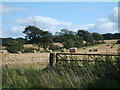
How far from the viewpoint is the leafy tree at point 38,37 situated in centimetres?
8121

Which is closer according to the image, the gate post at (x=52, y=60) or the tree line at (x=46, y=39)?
the gate post at (x=52, y=60)

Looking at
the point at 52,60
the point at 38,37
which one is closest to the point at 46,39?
the point at 38,37

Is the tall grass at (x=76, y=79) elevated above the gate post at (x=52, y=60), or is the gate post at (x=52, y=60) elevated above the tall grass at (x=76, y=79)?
the gate post at (x=52, y=60)

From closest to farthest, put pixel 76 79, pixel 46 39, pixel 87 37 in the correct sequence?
1. pixel 76 79
2. pixel 46 39
3. pixel 87 37

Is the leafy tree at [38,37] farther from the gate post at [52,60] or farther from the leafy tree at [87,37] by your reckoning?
the gate post at [52,60]

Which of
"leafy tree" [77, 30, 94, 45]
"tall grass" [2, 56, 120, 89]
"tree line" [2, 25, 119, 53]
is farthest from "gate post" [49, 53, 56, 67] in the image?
"leafy tree" [77, 30, 94, 45]

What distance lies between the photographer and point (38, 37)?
8412 centimetres

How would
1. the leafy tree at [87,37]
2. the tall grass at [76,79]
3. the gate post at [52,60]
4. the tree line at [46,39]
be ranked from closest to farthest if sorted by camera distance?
the tall grass at [76,79]
the gate post at [52,60]
the tree line at [46,39]
the leafy tree at [87,37]

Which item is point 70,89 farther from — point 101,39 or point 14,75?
point 101,39

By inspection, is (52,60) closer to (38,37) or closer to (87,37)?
(38,37)

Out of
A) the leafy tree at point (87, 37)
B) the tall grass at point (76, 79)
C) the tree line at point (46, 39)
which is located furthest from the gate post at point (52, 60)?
the leafy tree at point (87, 37)

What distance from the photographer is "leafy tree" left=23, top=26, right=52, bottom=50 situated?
81.2m

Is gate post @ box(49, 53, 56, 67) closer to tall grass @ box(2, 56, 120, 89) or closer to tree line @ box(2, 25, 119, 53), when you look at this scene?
tall grass @ box(2, 56, 120, 89)

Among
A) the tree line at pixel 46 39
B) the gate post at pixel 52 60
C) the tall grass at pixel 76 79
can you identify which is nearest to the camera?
the tall grass at pixel 76 79
